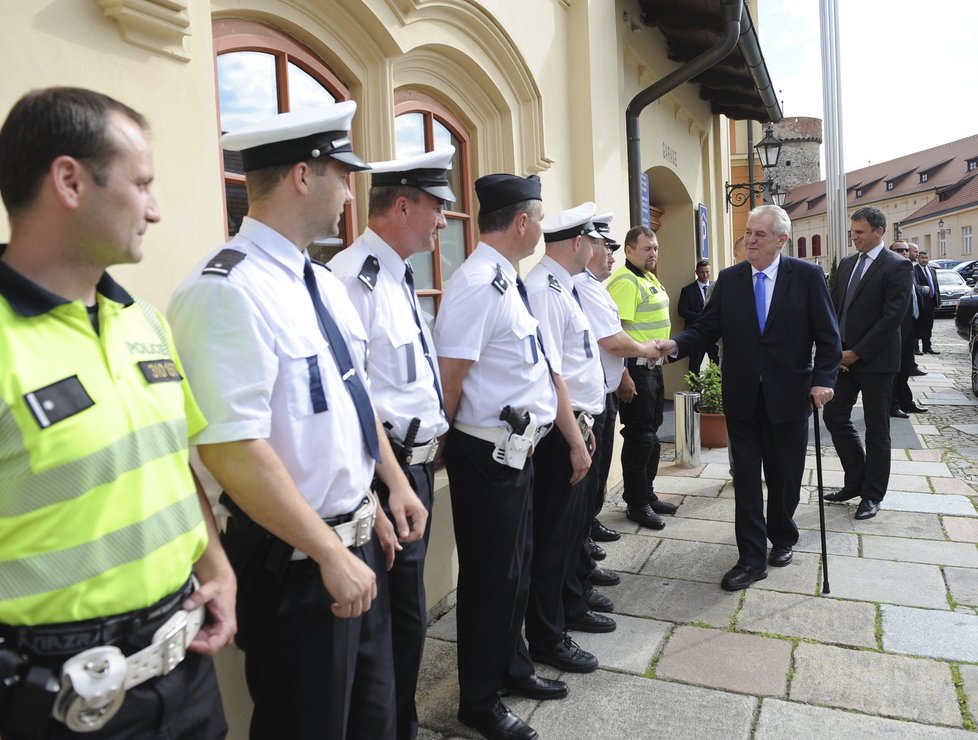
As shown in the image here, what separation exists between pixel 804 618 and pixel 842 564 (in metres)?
0.86

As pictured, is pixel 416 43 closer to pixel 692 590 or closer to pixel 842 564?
pixel 692 590

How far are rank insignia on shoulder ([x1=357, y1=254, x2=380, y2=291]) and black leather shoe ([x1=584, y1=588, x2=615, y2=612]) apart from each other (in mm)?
2174

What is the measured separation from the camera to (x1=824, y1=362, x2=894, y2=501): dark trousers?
534cm

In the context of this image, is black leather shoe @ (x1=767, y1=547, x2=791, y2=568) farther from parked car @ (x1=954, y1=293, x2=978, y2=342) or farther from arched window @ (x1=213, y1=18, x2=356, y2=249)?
parked car @ (x1=954, y1=293, x2=978, y2=342)

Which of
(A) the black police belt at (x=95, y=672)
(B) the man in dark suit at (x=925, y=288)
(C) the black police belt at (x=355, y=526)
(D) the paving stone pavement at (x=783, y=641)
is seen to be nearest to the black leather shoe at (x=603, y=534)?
(D) the paving stone pavement at (x=783, y=641)

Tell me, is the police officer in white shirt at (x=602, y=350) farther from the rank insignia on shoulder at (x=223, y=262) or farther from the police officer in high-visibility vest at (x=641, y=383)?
the rank insignia on shoulder at (x=223, y=262)

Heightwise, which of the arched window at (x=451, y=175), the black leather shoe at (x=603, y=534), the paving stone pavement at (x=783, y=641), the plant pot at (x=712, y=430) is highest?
the arched window at (x=451, y=175)

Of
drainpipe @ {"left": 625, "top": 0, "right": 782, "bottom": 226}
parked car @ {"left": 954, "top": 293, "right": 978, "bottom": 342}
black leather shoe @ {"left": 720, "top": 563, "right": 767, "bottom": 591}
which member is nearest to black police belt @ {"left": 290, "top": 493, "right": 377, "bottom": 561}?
black leather shoe @ {"left": 720, "top": 563, "right": 767, "bottom": 591}

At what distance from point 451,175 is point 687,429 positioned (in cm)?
328

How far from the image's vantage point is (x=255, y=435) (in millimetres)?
1616

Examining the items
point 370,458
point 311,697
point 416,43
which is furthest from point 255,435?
point 416,43

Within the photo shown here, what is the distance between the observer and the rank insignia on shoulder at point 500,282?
2.87m

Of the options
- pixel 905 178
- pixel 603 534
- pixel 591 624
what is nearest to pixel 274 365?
pixel 591 624

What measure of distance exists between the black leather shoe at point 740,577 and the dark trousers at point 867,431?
5.36 feet
